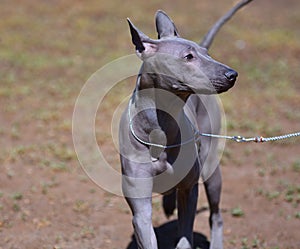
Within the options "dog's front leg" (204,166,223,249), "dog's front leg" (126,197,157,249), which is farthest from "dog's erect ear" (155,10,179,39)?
"dog's front leg" (204,166,223,249)

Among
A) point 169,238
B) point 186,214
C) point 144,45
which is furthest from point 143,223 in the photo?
point 169,238

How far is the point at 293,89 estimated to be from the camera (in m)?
10.1

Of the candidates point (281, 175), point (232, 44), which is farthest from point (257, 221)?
point (232, 44)

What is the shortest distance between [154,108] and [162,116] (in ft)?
0.25

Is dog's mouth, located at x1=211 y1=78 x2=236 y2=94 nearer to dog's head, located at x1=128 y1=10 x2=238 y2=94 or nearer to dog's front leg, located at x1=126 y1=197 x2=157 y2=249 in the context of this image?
dog's head, located at x1=128 y1=10 x2=238 y2=94

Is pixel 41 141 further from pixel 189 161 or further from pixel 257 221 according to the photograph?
pixel 189 161

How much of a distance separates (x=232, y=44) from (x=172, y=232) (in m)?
7.60

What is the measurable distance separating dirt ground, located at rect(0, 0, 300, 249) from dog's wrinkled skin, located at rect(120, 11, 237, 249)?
1406 mm

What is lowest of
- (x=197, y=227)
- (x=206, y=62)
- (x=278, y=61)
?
(x=197, y=227)

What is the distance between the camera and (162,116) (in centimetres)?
402

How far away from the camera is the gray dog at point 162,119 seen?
3.81 m

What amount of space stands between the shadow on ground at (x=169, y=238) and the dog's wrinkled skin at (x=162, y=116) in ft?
3.78

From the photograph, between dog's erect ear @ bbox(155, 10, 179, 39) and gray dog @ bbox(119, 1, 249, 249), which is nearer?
gray dog @ bbox(119, 1, 249, 249)

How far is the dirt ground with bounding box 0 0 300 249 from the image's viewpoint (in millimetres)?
5684
